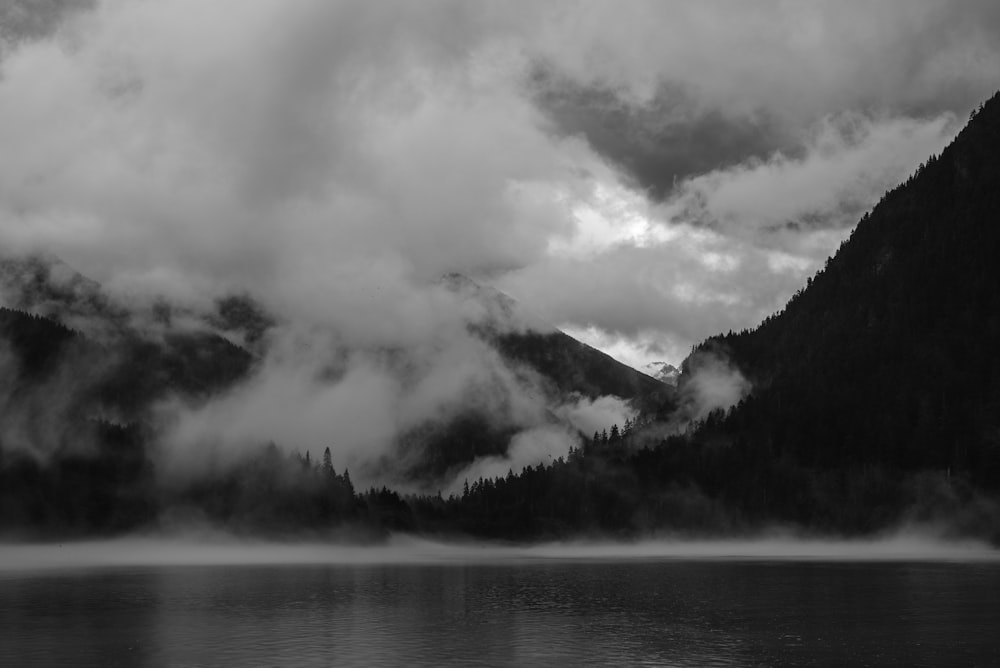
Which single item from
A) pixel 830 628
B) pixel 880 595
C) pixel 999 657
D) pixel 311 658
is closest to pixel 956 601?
pixel 880 595

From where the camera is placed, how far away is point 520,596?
17100 centimetres

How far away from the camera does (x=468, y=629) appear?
4653 inches

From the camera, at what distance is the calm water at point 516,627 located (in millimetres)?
93625

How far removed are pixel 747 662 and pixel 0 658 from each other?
7361 cm

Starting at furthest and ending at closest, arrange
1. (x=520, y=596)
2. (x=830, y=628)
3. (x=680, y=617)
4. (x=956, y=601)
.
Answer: (x=520, y=596)
(x=956, y=601)
(x=680, y=617)
(x=830, y=628)

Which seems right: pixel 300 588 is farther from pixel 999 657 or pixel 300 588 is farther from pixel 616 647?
pixel 999 657

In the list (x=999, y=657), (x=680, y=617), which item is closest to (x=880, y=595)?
(x=680, y=617)

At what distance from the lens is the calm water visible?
307ft

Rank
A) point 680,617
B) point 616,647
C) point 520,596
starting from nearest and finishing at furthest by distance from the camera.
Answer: point 616,647 < point 680,617 < point 520,596

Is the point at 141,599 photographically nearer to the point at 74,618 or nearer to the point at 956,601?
the point at 74,618

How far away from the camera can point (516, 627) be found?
120 meters

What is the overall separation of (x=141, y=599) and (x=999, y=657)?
444 feet

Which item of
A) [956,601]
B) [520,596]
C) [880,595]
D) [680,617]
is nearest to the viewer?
[680,617]

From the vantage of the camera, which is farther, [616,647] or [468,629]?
[468,629]
